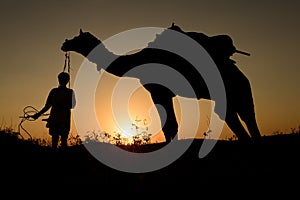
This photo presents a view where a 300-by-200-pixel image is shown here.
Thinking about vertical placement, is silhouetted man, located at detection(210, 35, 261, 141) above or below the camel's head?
below

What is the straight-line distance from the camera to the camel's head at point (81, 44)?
41.5 feet

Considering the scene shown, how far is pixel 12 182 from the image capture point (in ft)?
26.9

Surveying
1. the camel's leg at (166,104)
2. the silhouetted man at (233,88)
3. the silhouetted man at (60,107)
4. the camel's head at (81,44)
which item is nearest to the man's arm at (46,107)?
the silhouetted man at (60,107)

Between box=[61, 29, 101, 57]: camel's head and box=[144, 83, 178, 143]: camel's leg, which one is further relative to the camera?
box=[61, 29, 101, 57]: camel's head

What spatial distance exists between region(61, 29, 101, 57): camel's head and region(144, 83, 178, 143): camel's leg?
5.94 feet

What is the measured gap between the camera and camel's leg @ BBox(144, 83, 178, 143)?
12242mm

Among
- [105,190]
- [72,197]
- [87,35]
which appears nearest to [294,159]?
[105,190]

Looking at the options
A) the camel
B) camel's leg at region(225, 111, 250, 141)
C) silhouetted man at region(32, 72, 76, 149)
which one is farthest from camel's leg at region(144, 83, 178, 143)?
silhouetted man at region(32, 72, 76, 149)

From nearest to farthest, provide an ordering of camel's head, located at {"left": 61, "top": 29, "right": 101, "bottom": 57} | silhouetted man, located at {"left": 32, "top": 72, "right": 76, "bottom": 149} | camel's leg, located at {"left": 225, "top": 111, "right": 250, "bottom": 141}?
silhouetted man, located at {"left": 32, "top": 72, "right": 76, "bottom": 149}
camel's leg, located at {"left": 225, "top": 111, "right": 250, "bottom": 141}
camel's head, located at {"left": 61, "top": 29, "right": 101, "bottom": 57}

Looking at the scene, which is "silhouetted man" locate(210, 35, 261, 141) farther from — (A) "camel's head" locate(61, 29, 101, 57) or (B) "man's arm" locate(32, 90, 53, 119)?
(B) "man's arm" locate(32, 90, 53, 119)

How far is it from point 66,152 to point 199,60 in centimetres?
401

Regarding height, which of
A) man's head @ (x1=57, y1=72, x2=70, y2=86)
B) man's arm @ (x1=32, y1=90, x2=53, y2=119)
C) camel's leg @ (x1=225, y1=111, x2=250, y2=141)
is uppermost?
man's head @ (x1=57, y1=72, x2=70, y2=86)

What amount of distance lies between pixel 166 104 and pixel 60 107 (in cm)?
265

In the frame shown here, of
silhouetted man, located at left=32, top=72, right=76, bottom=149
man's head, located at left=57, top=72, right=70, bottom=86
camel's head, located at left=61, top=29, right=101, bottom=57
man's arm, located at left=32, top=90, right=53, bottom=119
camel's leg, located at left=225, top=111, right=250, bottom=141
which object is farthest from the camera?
camel's head, located at left=61, top=29, right=101, bottom=57
